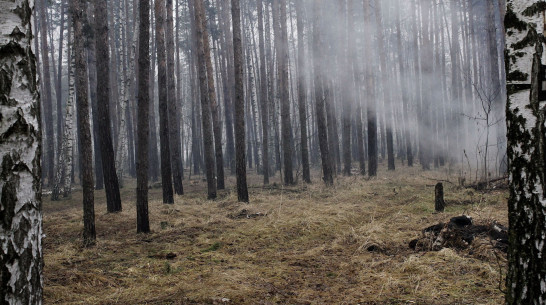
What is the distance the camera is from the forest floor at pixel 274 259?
389cm

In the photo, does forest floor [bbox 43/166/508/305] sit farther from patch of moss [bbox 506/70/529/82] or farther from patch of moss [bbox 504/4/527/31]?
patch of moss [bbox 504/4/527/31]

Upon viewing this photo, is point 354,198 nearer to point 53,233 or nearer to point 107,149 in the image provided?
point 107,149

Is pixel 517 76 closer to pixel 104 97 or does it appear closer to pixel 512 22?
pixel 512 22

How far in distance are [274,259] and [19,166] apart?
4.25 m

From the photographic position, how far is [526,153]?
2275 millimetres

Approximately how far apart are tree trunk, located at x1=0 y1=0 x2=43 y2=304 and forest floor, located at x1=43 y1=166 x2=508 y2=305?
90.5 inches

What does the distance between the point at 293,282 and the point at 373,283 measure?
941 millimetres

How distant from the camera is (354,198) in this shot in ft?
36.1

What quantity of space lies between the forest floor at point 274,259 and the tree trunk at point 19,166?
90.5 inches

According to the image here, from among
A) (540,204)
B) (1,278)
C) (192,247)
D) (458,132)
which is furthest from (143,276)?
(458,132)

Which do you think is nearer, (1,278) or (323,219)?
(1,278)

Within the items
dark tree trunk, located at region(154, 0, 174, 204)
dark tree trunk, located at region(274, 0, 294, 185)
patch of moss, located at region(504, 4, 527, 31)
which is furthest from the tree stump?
dark tree trunk, located at region(274, 0, 294, 185)

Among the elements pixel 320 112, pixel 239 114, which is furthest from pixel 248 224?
pixel 320 112

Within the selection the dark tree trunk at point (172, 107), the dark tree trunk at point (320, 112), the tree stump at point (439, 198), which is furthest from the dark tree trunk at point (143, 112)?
the dark tree trunk at point (320, 112)
